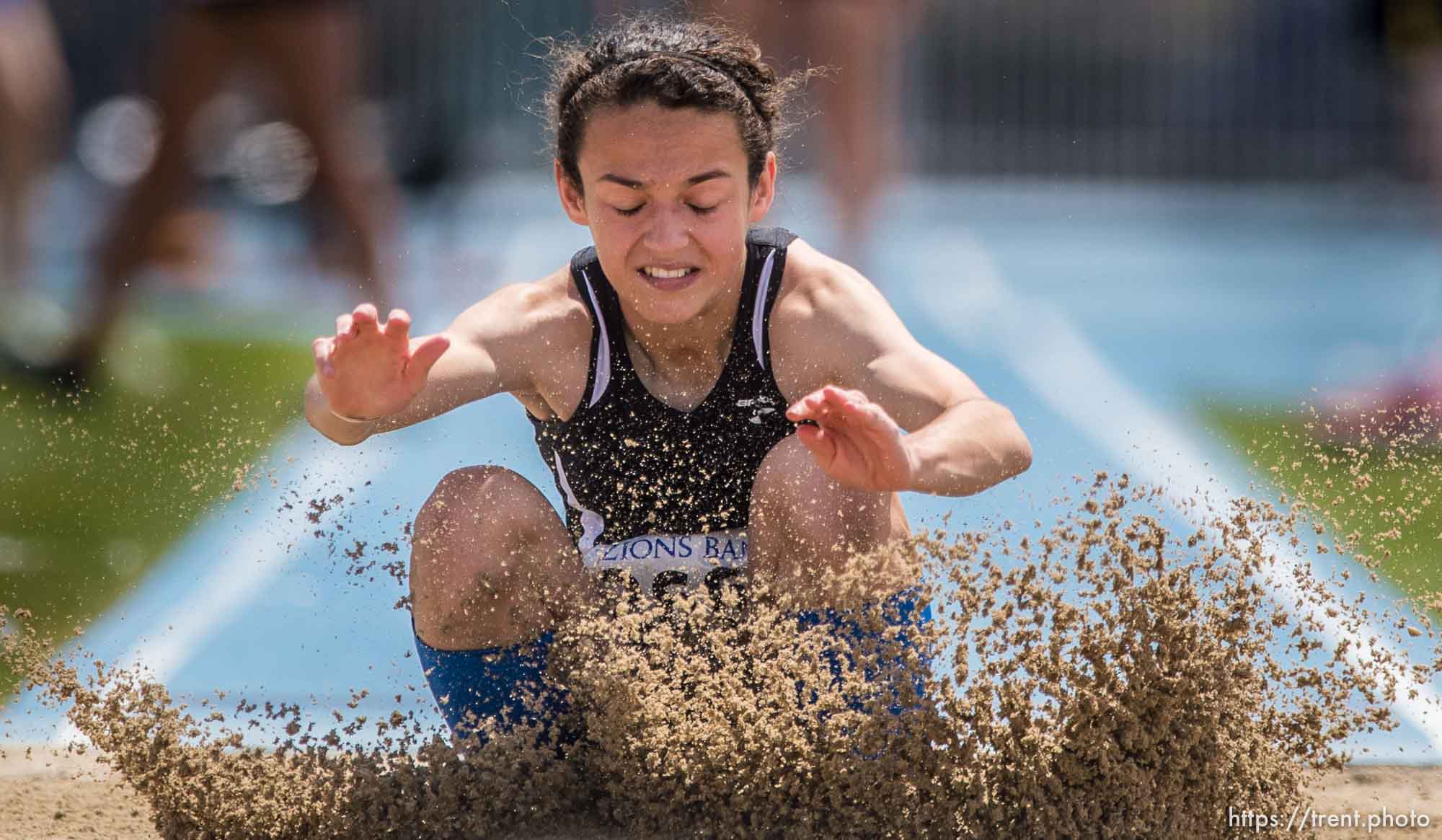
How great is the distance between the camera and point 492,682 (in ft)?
10.5

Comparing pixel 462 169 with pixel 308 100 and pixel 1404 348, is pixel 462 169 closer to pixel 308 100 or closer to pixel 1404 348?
pixel 308 100

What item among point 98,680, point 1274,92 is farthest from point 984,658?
point 1274,92

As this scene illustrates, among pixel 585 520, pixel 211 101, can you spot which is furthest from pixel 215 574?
pixel 211 101

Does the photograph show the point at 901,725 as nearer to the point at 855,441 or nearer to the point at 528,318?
the point at 855,441

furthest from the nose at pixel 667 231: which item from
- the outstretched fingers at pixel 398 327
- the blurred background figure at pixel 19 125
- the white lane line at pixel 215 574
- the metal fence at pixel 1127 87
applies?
the metal fence at pixel 1127 87

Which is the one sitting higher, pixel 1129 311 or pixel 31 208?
pixel 1129 311

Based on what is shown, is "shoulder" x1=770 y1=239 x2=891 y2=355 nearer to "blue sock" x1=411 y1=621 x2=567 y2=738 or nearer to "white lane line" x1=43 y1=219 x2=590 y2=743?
"blue sock" x1=411 y1=621 x2=567 y2=738

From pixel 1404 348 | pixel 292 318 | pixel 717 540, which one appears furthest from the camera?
pixel 292 318

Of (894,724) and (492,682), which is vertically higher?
(492,682)

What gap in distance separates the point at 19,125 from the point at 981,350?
4.80 metres

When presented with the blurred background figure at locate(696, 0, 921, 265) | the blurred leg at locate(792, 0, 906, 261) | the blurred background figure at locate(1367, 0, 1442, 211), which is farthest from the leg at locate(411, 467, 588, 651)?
the blurred background figure at locate(1367, 0, 1442, 211)

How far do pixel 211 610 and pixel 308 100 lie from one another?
138 inches

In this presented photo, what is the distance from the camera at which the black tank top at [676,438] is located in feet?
11.1

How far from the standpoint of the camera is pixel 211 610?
16.6 ft
